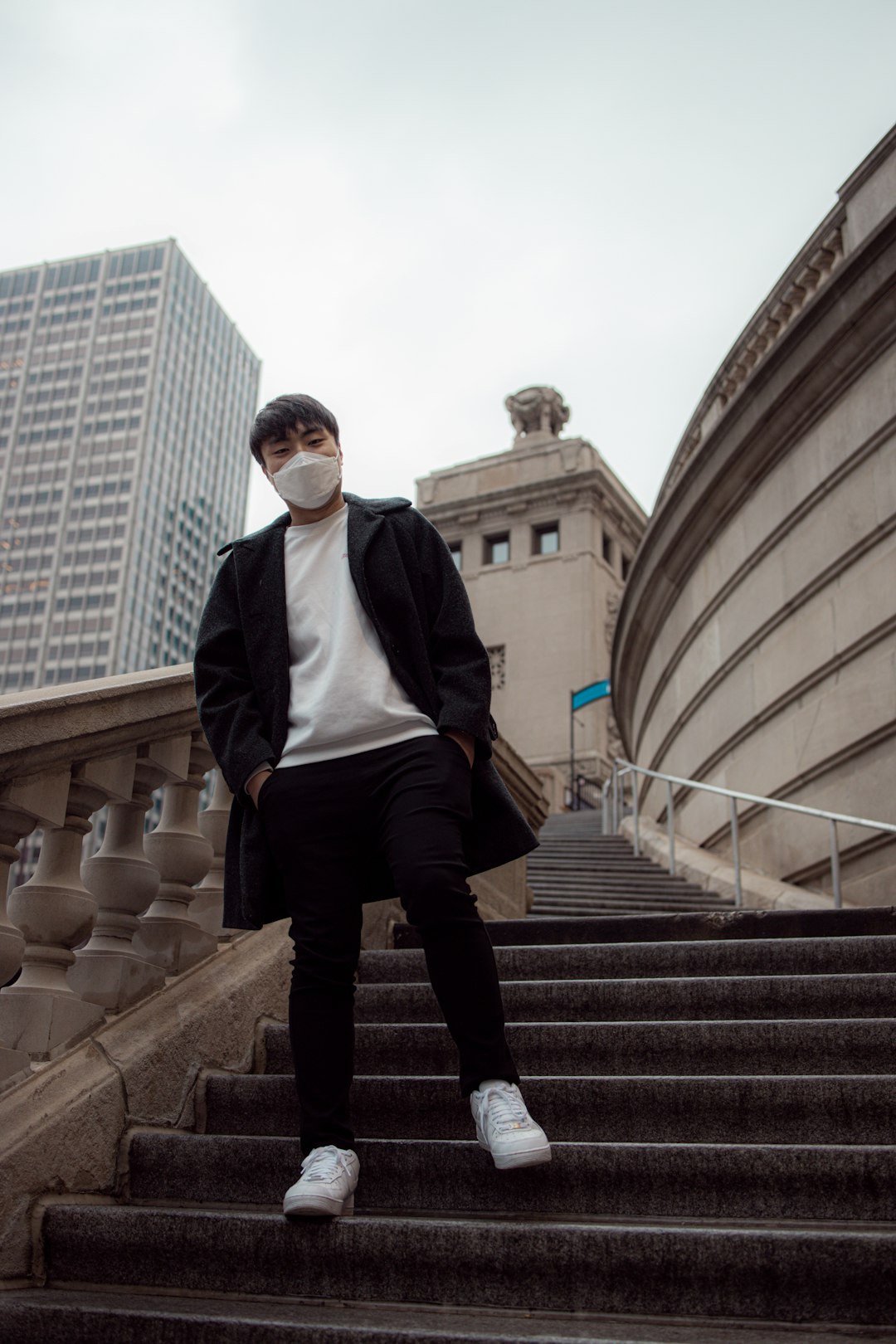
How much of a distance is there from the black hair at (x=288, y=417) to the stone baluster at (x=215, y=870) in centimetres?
125

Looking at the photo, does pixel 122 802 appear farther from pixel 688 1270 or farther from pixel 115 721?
pixel 688 1270

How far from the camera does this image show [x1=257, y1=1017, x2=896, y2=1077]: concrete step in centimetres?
329

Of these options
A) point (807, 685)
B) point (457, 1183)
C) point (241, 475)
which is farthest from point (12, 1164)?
point (241, 475)

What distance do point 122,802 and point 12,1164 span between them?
3.62 feet

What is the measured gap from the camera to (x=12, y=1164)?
2828 mm

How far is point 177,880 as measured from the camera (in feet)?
12.6

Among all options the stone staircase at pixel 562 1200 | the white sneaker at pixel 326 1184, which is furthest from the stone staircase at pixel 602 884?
the white sneaker at pixel 326 1184

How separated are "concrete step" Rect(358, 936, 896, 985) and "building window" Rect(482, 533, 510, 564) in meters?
30.0

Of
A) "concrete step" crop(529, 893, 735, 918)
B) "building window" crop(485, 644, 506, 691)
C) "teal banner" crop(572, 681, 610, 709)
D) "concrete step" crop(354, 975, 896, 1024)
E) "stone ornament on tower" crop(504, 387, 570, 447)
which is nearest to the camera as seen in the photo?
"concrete step" crop(354, 975, 896, 1024)

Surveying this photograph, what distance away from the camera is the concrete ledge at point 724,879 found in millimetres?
8531

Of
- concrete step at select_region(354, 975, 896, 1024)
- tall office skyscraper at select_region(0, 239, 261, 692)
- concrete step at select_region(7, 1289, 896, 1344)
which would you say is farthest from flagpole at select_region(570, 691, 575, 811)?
tall office skyscraper at select_region(0, 239, 261, 692)

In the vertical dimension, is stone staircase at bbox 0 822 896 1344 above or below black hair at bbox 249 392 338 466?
below

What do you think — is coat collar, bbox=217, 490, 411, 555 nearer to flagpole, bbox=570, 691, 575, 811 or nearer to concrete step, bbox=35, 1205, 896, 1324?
concrete step, bbox=35, 1205, 896, 1324

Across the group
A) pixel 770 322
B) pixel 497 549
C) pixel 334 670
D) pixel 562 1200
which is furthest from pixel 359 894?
pixel 497 549
